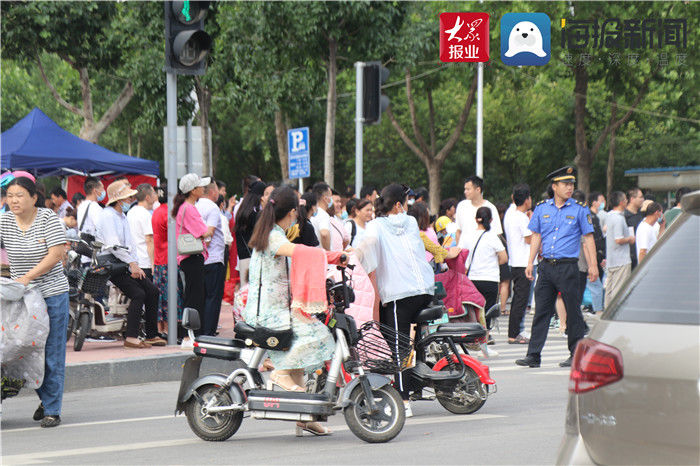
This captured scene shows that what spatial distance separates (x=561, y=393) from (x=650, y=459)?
20.4ft

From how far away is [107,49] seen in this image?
27.5m

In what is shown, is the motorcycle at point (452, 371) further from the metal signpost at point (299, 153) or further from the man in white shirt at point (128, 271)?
the metal signpost at point (299, 153)

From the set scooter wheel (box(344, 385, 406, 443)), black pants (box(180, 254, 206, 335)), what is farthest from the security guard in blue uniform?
scooter wheel (box(344, 385, 406, 443))

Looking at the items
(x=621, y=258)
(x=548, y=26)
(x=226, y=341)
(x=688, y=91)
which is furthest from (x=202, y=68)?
(x=688, y=91)

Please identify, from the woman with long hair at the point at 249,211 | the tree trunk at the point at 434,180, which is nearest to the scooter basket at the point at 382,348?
the woman with long hair at the point at 249,211

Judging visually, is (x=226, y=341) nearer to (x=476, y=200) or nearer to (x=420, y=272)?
(x=420, y=272)

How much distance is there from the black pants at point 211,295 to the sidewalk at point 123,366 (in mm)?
569

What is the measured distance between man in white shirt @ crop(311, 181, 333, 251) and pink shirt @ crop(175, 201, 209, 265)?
3.96 ft

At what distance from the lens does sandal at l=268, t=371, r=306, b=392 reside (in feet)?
24.6

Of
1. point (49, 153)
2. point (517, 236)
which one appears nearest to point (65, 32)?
point (49, 153)

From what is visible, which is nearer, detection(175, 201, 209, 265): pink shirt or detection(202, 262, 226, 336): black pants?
detection(175, 201, 209, 265): pink shirt

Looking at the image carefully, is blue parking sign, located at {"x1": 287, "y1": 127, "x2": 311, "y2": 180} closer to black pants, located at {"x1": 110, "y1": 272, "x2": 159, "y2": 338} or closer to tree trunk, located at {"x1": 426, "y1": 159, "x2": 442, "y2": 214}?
black pants, located at {"x1": 110, "y1": 272, "x2": 159, "y2": 338}

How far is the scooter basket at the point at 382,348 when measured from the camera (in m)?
7.97

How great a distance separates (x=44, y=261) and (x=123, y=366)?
278 centimetres
